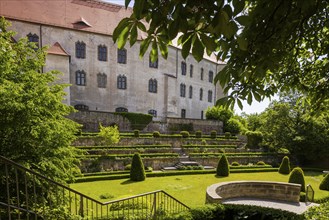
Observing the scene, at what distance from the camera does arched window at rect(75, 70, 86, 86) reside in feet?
111

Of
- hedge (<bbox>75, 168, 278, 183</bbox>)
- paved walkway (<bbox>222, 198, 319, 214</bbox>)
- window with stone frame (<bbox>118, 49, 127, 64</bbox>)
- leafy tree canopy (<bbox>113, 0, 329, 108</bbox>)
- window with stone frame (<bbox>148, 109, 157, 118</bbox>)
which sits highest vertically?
window with stone frame (<bbox>118, 49, 127, 64</bbox>)

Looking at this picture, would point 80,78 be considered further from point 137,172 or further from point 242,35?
point 242,35

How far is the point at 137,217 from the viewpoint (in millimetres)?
7668

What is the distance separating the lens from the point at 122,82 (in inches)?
1451

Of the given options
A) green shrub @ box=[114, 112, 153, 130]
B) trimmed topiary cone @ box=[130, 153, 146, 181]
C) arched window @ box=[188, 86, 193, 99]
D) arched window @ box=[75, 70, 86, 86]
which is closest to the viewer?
trimmed topiary cone @ box=[130, 153, 146, 181]

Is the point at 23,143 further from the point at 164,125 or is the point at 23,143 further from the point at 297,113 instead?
the point at 297,113

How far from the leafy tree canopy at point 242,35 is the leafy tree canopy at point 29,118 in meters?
5.29

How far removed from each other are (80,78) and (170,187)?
22.8m

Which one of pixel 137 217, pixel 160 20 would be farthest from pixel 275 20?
pixel 137 217

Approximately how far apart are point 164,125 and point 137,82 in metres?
7.78

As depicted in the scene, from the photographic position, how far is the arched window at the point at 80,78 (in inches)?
1330

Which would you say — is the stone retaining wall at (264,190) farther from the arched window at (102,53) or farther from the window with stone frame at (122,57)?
the arched window at (102,53)

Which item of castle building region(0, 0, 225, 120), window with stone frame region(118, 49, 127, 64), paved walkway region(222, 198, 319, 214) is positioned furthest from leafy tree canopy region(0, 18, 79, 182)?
window with stone frame region(118, 49, 127, 64)

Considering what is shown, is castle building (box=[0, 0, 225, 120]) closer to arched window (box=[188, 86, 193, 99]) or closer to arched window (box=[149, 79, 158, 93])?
arched window (box=[149, 79, 158, 93])
